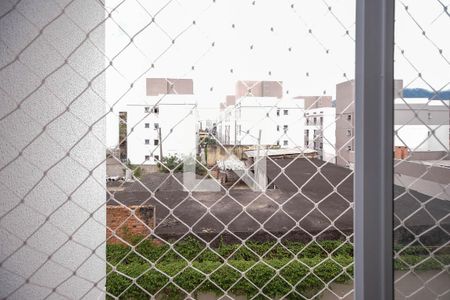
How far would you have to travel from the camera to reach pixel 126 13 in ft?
1.84

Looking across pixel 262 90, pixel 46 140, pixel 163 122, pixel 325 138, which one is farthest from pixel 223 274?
pixel 46 140

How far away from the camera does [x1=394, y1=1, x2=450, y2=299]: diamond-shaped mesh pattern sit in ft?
0.94

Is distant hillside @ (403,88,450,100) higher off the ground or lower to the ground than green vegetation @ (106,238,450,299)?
higher

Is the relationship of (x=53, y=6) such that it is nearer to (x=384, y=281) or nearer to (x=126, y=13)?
(x=126, y=13)

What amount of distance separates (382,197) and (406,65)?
11cm

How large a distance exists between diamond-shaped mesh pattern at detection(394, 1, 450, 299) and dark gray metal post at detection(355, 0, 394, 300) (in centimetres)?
1

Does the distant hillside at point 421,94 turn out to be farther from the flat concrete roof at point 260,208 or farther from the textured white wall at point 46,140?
the flat concrete roof at point 260,208

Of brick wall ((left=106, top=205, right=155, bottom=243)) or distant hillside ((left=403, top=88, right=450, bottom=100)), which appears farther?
brick wall ((left=106, top=205, right=155, bottom=243))


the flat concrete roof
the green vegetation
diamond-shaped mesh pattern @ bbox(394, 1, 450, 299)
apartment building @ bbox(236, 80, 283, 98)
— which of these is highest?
apartment building @ bbox(236, 80, 283, 98)

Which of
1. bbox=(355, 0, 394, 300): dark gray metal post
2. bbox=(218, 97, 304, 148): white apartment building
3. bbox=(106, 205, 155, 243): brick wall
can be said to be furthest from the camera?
bbox=(106, 205, 155, 243): brick wall

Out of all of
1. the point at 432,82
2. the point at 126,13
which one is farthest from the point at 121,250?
the point at 432,82

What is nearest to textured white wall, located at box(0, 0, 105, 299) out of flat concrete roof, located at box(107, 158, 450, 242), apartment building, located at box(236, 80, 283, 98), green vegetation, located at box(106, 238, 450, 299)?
apartment building, located at box(236, 80, 283, 98)

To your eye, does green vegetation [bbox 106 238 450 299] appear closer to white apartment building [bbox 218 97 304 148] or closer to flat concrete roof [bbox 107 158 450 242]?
flat concrete roof [bbox 107 158 450 242]

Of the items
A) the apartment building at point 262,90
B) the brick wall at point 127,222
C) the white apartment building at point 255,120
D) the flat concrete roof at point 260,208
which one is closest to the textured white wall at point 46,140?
the apartment building at point 262,90
